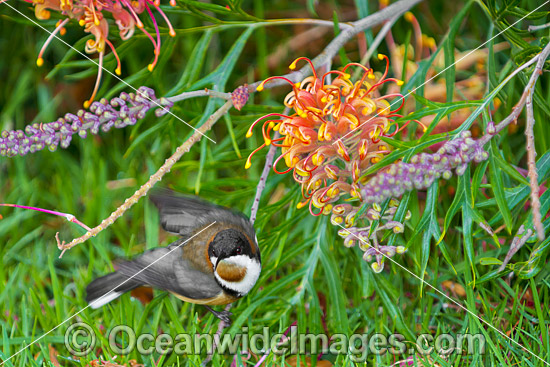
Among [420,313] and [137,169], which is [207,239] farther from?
[137,169]

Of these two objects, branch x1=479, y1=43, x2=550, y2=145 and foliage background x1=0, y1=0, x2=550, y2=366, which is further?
foliage background x1=0, y1=0, x2=550, y2=366

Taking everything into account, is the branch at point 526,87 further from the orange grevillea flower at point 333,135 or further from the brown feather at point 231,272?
the brown feather at point 231,272

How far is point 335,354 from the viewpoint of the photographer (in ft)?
3.10

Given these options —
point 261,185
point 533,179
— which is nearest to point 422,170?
point 533,179

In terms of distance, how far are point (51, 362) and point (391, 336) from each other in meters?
0.53

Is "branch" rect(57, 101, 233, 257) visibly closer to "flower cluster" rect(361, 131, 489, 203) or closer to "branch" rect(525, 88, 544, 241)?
"flower cluster" rect(361, 131, 489, 203)

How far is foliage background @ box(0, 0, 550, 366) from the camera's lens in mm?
851

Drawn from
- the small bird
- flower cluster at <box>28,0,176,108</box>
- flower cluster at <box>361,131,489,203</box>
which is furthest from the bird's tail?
flower cluster at <box>361,131,489,203</box>

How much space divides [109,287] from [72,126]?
0.23 meters

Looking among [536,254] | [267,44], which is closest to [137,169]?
[267,44]

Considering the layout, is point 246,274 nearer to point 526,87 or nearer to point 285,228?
point 285,228

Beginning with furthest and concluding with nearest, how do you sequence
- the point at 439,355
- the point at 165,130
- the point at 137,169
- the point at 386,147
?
the point at 137,169 → the point at 165,130 → the point at 439,355 → the point at 386,147

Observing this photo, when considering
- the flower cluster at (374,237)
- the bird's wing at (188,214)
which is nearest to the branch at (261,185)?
the bird's wing at (188,214)

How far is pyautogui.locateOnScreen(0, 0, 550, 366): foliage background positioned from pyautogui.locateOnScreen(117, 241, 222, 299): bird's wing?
141 mm
